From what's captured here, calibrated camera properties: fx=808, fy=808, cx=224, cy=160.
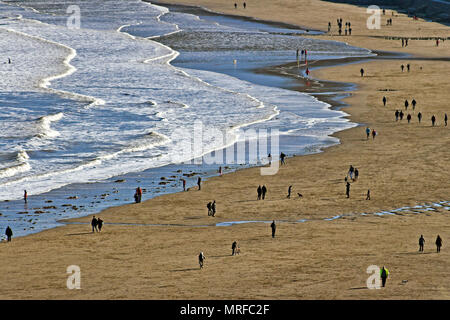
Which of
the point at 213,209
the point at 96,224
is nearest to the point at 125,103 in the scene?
the point at 213,209

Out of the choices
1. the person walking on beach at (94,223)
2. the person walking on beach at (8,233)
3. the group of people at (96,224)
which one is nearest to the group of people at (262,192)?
the group of people at (96,224)

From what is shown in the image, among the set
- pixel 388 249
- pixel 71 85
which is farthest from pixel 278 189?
pixel 71 85

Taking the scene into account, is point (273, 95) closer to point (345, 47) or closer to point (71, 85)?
point (71, 85)

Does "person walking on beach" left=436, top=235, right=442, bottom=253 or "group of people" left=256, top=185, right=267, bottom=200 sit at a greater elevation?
"person walking on beach" left=436, top=235, right=442, bottom=253

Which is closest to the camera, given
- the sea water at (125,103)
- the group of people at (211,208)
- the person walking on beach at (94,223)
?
the person walking on beach at (94,223)

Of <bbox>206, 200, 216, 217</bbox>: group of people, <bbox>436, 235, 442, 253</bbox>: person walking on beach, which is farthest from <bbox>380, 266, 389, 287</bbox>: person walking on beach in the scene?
<bbox>206, 200, 216, 217</bbox>: group of people

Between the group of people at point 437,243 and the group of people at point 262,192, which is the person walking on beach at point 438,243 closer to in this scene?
the group of people at point 437,243

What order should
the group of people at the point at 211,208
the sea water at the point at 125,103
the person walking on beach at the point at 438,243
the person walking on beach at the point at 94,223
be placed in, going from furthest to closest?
the sea water at the point at 125,103 < the group of people at the point at 211,208 < the person walking on beach at the point at 94,223 < the person walking on beach at the point at 438,243

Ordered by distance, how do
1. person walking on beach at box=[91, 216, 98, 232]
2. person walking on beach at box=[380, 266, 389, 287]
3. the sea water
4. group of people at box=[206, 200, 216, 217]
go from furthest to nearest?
1. the sea water
2. group of people at box=[206, 200, 216, 217]
3. person walking on beach at box=[91, 216, 98, 232]
4. person walking on beach at box=[380, 266, 389, 287]

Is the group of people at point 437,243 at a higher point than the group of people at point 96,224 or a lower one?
higher

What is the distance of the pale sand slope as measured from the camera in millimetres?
23500

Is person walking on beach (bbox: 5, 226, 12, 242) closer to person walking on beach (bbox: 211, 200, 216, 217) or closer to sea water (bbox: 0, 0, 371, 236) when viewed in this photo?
sea water (bbox: 0, 0, 371, 236)

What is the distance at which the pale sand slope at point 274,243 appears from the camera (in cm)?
2350
